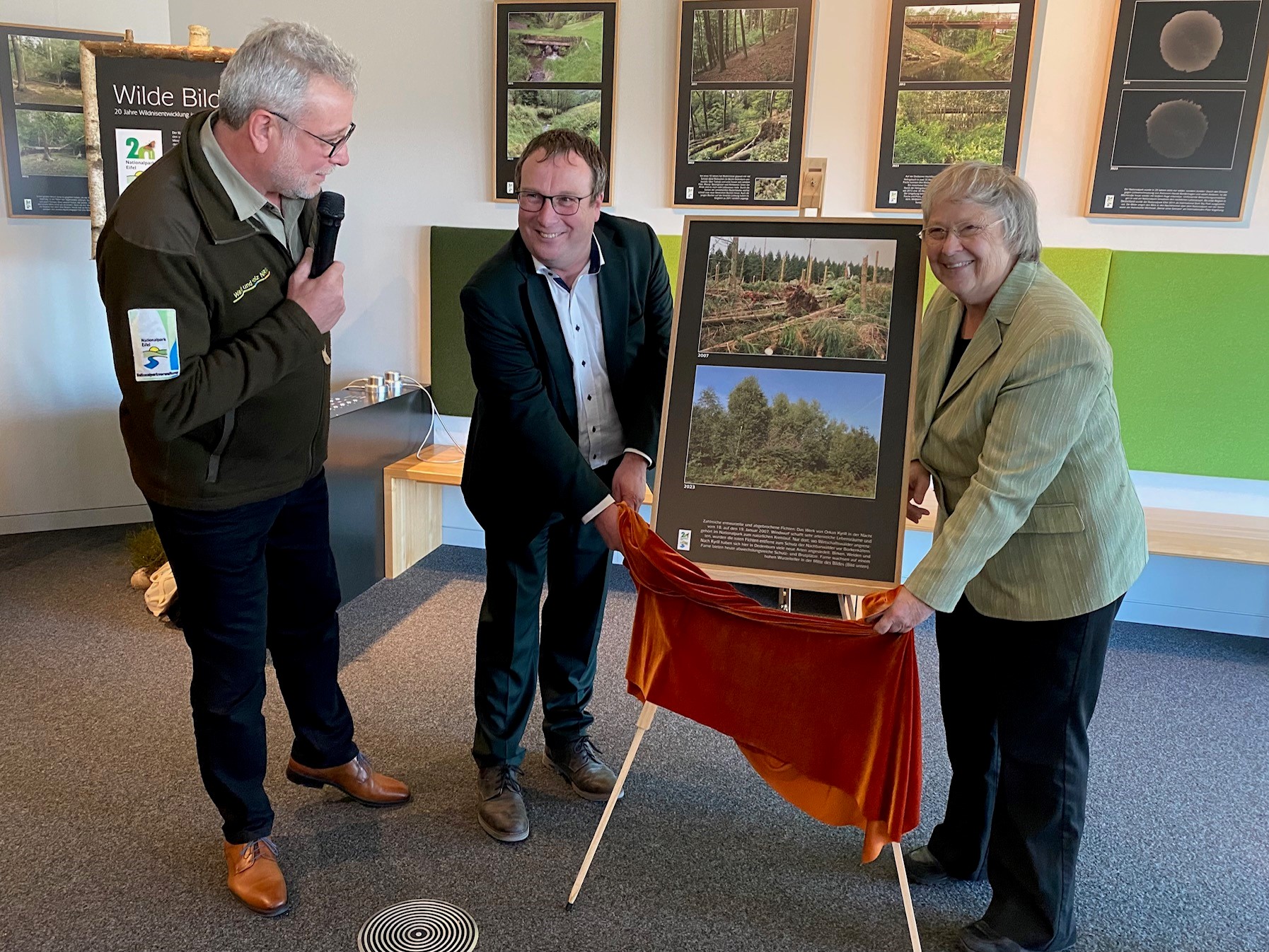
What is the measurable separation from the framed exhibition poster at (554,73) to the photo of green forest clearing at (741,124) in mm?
363

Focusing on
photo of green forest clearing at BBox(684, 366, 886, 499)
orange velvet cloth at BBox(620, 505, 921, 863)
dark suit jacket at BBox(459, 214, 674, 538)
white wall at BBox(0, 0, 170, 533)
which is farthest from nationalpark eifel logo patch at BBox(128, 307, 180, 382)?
white wall at BBox(0, 0, 170, 533)

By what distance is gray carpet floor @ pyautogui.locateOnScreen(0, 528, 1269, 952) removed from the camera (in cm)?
201

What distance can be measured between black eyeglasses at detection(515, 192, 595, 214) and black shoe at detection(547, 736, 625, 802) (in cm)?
137

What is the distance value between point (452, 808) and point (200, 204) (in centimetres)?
154

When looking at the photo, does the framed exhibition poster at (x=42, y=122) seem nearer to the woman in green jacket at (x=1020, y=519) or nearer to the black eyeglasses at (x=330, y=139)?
the black eyeglasses at (x=330, y=139)

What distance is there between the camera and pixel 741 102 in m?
3.62

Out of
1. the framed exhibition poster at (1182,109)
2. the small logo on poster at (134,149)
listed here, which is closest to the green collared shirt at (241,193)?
the small logo on poster at (134,149)

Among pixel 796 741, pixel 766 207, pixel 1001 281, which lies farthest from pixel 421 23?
pixel 796 741

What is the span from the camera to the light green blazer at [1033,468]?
1.58 meters

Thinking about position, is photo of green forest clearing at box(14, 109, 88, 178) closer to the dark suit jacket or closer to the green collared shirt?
the green collared shirt

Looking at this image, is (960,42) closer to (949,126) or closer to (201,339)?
(949,126)

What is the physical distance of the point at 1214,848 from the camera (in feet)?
7.68

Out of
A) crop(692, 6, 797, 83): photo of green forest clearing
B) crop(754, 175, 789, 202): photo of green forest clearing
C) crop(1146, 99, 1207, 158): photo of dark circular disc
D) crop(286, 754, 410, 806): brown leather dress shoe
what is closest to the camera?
crop(286, 754, 410, 806): brown leather dress shoe

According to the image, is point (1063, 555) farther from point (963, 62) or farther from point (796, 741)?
point (963, 62)
